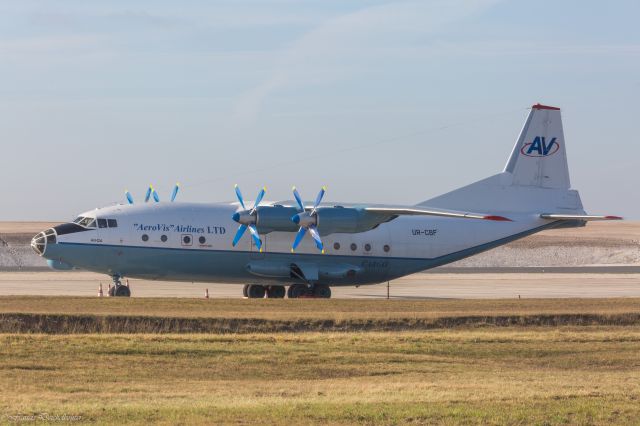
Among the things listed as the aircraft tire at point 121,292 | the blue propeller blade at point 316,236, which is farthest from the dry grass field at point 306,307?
the aircraft tire at point 121,292

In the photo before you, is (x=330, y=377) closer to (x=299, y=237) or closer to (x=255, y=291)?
(x=299, y=237)

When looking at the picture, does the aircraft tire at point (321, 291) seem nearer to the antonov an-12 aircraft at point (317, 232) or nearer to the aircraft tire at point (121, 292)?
the antonov an-12 aircraft at point (317, 232)

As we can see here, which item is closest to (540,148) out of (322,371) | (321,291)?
(321,291)

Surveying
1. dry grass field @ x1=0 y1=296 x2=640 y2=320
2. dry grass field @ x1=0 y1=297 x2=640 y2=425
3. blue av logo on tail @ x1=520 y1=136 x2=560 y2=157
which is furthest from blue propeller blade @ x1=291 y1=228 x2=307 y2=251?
blue av logo on tail @ x1=520 y1=136 x2=560 y2=157

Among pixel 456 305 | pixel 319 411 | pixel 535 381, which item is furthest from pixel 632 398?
pixel 456 305

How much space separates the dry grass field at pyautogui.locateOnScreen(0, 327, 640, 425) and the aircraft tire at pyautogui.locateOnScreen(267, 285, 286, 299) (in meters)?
17.2

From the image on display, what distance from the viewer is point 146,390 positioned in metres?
20.0

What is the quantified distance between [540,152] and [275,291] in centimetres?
1422

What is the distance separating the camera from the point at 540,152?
50.5 metres

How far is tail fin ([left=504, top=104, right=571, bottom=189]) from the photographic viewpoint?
165 feet

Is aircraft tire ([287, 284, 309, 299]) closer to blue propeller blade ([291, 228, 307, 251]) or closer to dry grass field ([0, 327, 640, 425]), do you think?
blue propeller blade ([291, 228, 307, 251])

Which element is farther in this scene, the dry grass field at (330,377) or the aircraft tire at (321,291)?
the aircraft tire at (321,291)

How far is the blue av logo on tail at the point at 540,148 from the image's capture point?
165 feet

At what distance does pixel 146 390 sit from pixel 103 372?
2.82 m
